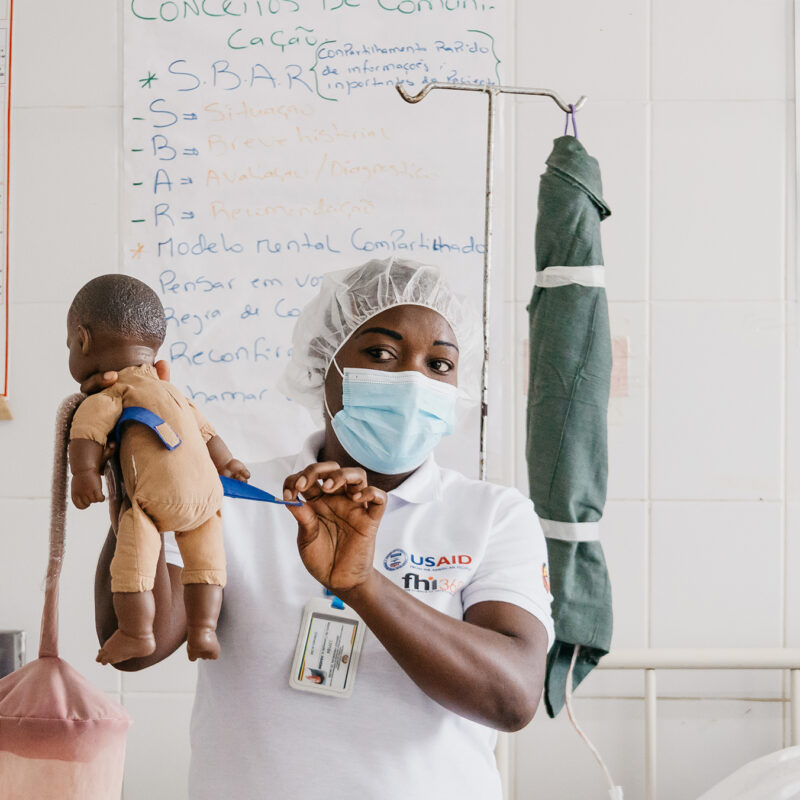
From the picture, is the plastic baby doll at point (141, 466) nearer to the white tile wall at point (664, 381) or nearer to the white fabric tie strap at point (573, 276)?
the white fabric tie strap at point (573, 276)

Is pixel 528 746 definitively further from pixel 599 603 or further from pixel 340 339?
pixel 340 339

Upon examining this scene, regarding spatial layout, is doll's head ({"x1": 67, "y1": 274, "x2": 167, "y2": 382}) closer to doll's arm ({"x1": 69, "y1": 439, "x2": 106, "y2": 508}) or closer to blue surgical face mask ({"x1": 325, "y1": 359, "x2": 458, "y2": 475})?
doll's arm ({"x1": 69, "y1": 439, "x2": 106, "y2": 508})

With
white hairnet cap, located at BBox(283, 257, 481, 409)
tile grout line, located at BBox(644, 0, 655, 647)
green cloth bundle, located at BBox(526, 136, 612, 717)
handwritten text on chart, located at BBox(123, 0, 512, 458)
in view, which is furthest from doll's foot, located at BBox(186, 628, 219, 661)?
tile grout line, located at BBox(644, 0, 655, 647)

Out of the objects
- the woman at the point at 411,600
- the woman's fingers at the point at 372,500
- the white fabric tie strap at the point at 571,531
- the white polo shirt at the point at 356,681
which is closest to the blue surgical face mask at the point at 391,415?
the woman at the point at 411,600

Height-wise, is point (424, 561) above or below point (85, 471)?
below

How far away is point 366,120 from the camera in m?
1.63

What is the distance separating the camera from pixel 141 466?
489mm

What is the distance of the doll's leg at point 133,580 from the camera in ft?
1.60

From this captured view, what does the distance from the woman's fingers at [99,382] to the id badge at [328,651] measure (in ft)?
1.80

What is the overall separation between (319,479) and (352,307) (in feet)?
1.41


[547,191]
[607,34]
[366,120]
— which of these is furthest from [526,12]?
[547,191]

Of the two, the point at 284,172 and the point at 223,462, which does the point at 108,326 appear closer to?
the point at 223,462

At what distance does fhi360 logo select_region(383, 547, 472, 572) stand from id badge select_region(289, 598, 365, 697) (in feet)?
0.25

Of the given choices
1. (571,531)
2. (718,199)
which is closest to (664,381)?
(718,199)
